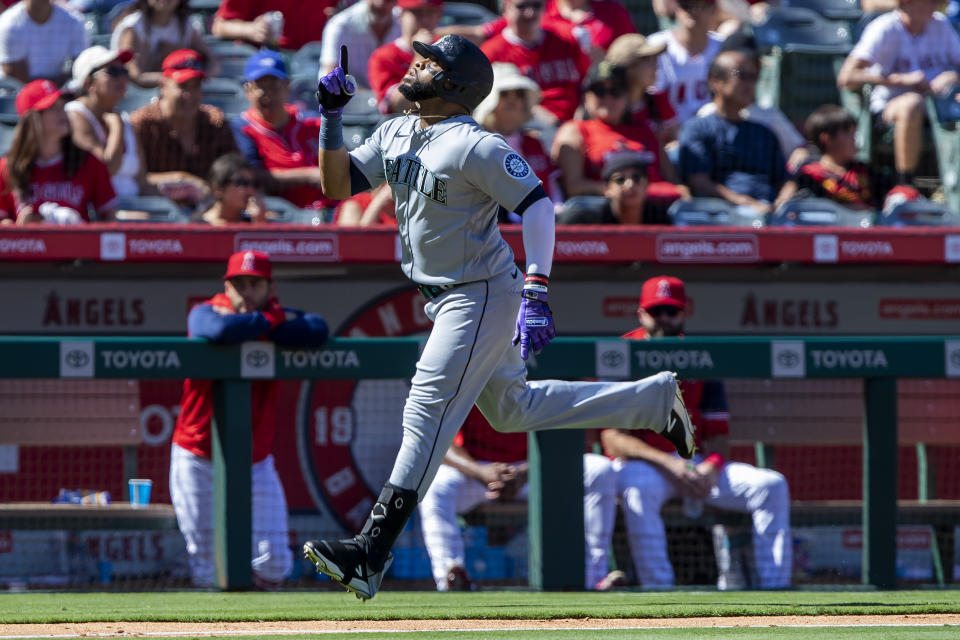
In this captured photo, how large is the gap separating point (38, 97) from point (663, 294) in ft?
10.3

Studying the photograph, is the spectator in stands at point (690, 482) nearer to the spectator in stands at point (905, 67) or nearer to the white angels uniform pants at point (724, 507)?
the white angels uniform pants at point (724, 507)

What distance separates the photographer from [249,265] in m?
5.82

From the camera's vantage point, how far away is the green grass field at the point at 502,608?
3691 millimetres

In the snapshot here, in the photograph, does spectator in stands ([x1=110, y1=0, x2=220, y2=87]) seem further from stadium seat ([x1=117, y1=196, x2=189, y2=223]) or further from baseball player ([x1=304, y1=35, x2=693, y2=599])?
baseball player ([x1=304, y1=35, x2=693, y2=599])

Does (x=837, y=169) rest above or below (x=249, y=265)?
above

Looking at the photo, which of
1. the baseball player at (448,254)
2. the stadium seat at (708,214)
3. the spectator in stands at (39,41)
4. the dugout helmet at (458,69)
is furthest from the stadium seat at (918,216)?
the spectator in stands at (39,41)

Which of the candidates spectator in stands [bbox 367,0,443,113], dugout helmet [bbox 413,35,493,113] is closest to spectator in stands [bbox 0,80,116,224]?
spectator in stands [bbox 367,0,443,113]

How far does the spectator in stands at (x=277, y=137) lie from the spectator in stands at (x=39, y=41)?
46.2 inches

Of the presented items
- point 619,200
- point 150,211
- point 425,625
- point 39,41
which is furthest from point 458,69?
point 39,41

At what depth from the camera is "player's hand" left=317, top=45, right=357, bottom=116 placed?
4074 millimetres

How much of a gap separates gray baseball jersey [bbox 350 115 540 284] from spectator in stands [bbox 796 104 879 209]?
3.84 m

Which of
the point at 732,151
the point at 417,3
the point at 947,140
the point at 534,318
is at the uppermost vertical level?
the point at 417,3

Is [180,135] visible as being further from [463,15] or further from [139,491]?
[463,15]

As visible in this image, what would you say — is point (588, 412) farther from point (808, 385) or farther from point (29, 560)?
point (29, 560)
